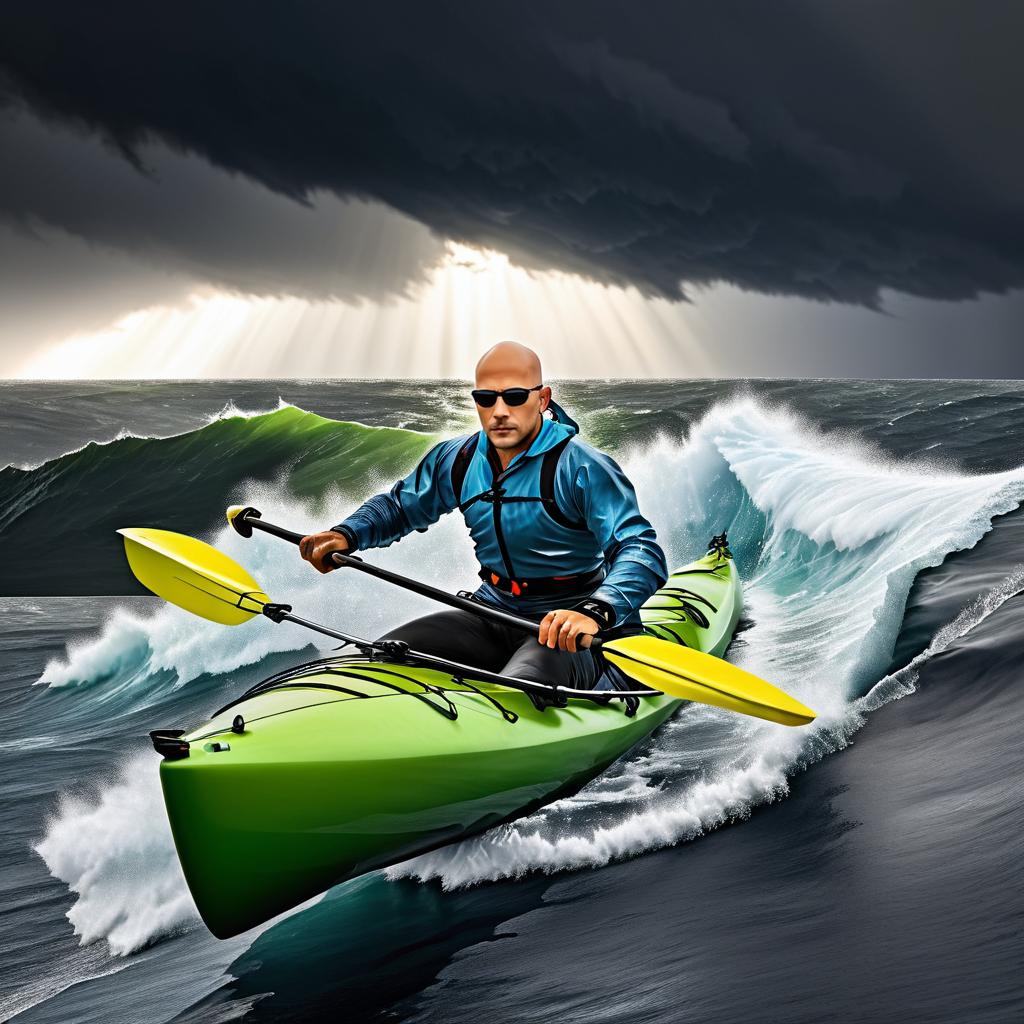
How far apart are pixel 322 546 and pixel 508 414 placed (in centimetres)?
90

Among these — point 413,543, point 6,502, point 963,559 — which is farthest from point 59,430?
point 963,559

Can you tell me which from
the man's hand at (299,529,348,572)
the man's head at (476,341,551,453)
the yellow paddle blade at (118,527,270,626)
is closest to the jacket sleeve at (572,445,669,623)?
the man's head at (476,341,551,453)

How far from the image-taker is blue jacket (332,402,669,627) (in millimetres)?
3053

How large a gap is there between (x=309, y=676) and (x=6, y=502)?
14.6 metres

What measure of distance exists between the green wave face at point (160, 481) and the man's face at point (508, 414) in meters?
9.12

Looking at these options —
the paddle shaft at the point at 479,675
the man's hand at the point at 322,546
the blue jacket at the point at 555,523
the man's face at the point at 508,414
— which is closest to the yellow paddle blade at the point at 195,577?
the man's hand at the point at 322,546

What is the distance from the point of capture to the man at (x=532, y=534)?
3102 millimetres

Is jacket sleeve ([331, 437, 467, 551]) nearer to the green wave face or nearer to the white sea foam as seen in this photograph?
the white sea foam

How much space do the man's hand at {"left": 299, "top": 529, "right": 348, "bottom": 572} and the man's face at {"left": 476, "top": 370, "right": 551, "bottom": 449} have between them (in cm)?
74

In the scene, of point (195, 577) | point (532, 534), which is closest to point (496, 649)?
point (532, 534)

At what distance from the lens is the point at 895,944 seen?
210cm

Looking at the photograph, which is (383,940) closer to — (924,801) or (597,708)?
(597,708)

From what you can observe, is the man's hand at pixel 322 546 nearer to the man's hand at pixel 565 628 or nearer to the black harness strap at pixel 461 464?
the black harness strap at pixel 461 464

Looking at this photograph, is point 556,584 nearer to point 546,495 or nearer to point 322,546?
point 546,495
